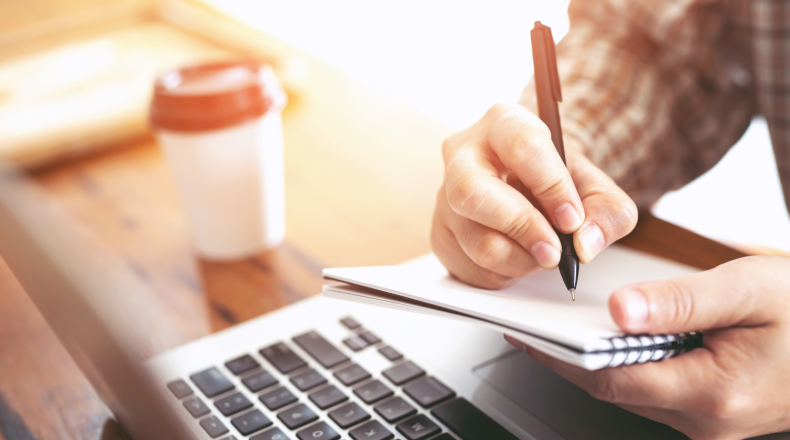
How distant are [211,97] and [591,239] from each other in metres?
0.37

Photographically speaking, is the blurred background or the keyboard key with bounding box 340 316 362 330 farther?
the blurred background

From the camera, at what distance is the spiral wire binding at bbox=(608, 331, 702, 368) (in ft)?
0.97

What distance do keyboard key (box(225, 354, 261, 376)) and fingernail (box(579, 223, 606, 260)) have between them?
23 centimetres

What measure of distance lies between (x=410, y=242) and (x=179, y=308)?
0.23m

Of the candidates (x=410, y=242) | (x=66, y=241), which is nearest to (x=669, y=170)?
(x=410, y=242)

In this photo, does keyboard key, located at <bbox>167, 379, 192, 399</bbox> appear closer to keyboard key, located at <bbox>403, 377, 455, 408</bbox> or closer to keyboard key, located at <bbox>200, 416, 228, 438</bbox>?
keyboard key, located at <bbox>200, 416, 228, 438</bbox>

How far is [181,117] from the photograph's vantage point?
59 cm

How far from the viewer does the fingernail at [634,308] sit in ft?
1.01

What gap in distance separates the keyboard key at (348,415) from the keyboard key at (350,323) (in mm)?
88

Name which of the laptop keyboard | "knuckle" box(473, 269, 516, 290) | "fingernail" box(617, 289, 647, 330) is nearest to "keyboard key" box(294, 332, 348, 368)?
the laptop keyboard

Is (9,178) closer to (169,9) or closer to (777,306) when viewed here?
(777,306)

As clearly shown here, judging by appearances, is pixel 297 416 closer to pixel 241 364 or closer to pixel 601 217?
pixel 241 364

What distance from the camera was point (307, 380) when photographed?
43 centimetres

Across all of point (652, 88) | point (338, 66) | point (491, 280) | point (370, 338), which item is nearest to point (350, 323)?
point (370, 338)
